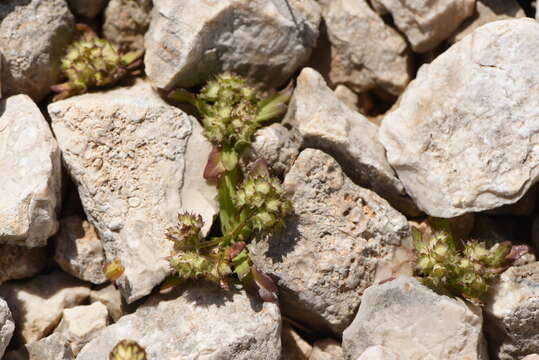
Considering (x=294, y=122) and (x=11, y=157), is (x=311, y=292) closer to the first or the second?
(x=294, y=122)

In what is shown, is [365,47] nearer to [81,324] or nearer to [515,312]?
[515,312]

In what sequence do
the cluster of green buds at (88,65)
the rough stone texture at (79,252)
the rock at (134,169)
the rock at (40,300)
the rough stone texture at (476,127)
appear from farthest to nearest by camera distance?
1. the cluster of green buds at (88,65)
2. the rough stone texture at (79,252)
3. the rock at (40,300)
4. the rock at (134,169)
5. the rough stone texture at (476,127)

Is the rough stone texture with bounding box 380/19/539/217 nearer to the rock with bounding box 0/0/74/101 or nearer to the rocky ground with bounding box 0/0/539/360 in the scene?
the rocky ground with bounding box 0/0/539/360

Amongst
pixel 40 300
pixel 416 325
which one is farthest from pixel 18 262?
pixel 416 325

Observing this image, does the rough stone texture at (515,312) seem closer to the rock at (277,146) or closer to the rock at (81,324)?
the rock at (277,146)

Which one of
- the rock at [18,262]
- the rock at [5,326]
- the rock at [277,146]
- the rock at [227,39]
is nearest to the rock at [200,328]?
the rock at [5,326]

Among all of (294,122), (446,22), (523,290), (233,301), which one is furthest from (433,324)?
(446,22)

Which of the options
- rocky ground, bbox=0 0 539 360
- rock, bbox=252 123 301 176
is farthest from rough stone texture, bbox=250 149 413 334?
rock, bbox=252 123 301 176
